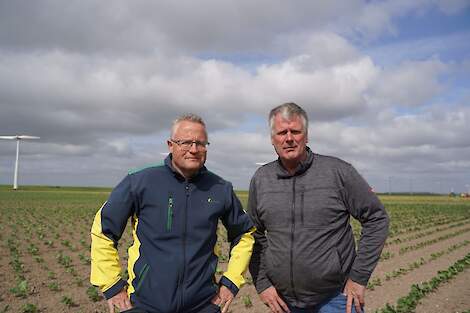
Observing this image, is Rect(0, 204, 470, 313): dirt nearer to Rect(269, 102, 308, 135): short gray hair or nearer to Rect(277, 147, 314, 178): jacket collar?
Rect(277, 147, 314, 178): jacket collar

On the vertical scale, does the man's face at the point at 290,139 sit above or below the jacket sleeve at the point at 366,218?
above

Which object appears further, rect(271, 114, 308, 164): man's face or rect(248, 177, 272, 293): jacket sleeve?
rect(248, 177, 272, 293): jacket sleeve

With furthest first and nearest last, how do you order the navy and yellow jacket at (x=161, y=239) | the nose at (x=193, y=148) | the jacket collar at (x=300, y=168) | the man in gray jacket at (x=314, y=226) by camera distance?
the jacket collar at (x=300, y=168)
the man in gray jacket at (x=314, y=226)
the nose at (x=193, y=148)
the navy and yellow jacket at (x=161, y=239)

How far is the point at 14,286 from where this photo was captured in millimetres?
10266

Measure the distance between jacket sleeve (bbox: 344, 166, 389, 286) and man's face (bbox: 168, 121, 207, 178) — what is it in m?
1.24

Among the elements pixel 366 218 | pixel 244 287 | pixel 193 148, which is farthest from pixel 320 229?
pixel 244 287

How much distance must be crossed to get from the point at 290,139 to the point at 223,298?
1.43 meters

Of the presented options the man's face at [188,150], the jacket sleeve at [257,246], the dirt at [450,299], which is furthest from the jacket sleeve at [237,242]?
the dirt at [450,299]

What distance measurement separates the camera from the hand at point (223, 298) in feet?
11.8

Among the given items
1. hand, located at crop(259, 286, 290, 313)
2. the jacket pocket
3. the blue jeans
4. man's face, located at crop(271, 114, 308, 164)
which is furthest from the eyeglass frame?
the blue jeans

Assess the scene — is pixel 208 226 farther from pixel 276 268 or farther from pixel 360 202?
pixel 360 202

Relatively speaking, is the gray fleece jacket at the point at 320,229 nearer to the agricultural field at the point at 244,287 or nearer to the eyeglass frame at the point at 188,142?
the eyeglass frame at the point at 188,142

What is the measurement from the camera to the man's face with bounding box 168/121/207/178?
138 inches

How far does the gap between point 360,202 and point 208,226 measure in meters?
1.27
